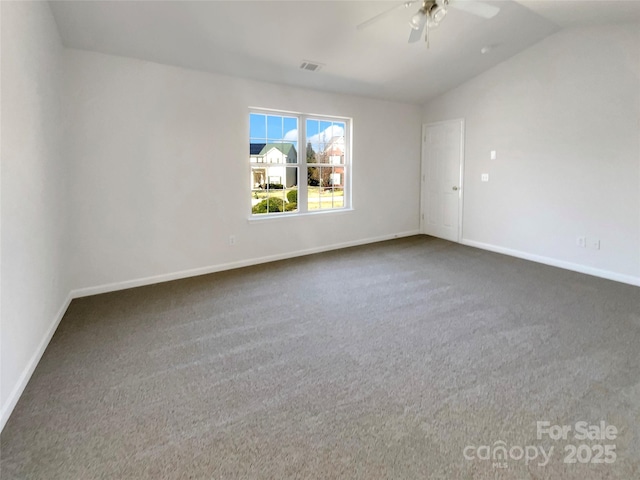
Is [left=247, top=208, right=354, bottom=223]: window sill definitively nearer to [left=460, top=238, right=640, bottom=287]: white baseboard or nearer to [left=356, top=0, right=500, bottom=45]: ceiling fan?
[left=460, top=238, right=640, bottom=287]: white baseboard

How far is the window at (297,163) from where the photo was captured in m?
4.82

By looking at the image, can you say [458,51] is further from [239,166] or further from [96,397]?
[96,397]

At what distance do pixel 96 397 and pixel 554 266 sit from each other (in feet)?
16.8

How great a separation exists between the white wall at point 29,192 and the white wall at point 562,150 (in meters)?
5.37

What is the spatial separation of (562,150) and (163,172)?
4.92 metres

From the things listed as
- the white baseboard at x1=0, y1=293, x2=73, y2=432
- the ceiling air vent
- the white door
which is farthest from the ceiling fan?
the white baseboard at x1=0, y1=293, x2=73, y2=432

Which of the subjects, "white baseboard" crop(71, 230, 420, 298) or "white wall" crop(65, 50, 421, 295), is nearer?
"white wall" crop(65, 50, 421, 295)

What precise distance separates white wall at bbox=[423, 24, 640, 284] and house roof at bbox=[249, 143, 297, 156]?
2.90m

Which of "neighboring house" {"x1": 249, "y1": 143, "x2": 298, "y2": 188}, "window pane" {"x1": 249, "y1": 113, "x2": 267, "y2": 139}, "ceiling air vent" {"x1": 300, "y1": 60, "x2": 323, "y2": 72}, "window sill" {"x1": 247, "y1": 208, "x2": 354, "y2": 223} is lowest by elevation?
"window sill" {"x1": 247, "y1": 208, "x2": 354, "y2": 223}

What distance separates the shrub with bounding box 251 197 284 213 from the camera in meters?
4.90

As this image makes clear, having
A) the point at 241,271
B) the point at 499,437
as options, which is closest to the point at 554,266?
the point at 499,437

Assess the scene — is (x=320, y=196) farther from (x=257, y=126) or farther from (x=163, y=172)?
(x=163, y=172)

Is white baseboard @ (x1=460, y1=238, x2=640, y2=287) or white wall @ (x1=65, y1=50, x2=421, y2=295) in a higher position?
white wall @ (x1=65, y1=50, x2=421, y2=295)

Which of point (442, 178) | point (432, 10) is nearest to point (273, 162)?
point (432, 10)
